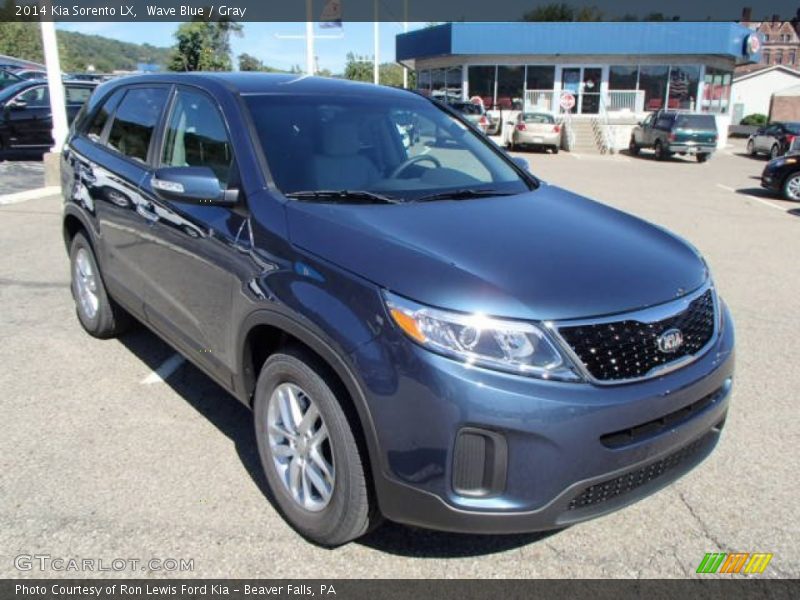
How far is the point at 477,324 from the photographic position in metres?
2.18

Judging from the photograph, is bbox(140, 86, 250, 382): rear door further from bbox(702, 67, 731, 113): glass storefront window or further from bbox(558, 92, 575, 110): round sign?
bbox(702, 67, 731, 113): glass storefront window

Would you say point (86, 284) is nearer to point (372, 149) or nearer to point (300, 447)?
point (372, 149)

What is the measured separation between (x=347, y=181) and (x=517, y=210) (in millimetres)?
791

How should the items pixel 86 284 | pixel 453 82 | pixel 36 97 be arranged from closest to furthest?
pixel 86 284 < pixel 36 97 < pixel 453 82

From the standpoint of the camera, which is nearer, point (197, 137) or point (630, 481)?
point (630, 481)

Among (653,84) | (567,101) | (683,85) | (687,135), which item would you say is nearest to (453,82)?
(567,101)

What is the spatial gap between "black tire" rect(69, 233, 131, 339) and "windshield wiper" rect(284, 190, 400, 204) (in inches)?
89.6

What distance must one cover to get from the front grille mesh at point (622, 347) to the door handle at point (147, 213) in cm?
235

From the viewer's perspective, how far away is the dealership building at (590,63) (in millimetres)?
33312

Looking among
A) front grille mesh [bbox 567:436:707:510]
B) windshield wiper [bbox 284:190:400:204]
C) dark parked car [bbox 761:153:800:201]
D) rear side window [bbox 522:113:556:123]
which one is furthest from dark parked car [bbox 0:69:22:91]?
front grille mesh [bbox 567:436:707:510]

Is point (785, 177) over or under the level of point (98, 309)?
under

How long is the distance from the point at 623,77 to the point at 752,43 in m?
7.51

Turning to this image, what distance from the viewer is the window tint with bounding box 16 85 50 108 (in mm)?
14227

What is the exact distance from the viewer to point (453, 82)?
118ft
